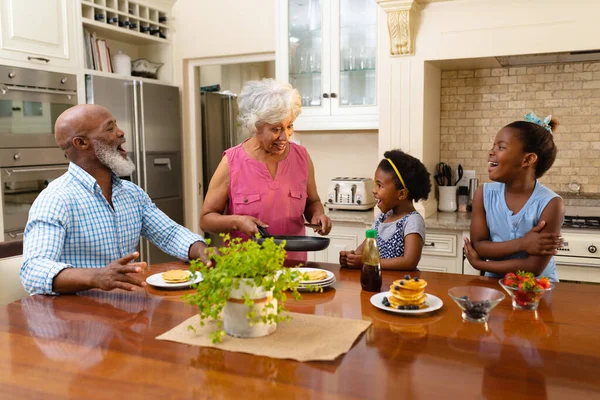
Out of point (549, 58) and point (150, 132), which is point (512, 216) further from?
point (150, 132)

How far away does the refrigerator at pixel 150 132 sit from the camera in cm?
405

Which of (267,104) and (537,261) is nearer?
(537,261)

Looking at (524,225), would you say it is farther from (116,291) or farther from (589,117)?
(589,117)

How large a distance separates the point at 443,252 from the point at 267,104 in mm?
1596

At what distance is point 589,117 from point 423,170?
1.88m

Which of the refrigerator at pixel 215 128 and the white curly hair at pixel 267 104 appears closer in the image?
the white curly hair at pixel 267 104

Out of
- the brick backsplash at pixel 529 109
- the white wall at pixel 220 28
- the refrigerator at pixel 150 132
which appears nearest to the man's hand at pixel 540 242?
the brick backsplash at pixel 529 109

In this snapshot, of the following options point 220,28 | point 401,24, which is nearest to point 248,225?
point 401,24

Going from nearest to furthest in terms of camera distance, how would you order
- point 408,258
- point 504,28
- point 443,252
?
point 408,258 < point 504,28 < point 443,252

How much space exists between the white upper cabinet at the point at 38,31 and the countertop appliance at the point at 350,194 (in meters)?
2.09

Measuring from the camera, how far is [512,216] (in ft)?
6.26

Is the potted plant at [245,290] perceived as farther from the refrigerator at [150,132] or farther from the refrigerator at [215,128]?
the refrigerator at [215,128]

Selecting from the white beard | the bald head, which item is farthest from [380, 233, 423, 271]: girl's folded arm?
the bald head

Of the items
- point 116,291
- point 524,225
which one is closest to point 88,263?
point 116,291
